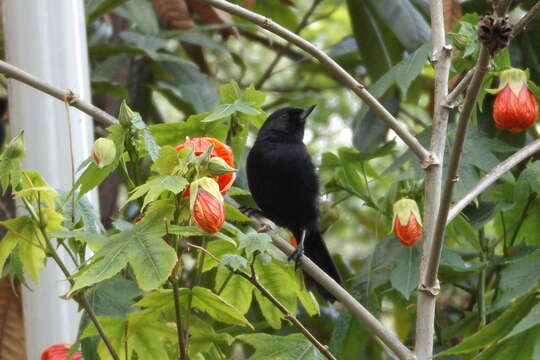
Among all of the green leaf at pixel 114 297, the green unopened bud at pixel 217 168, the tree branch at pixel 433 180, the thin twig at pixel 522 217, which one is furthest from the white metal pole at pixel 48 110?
the thin twig at pixel 522 217

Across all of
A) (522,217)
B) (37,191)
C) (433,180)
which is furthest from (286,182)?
(37,191)

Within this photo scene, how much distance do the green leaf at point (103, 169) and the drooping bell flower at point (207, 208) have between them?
22 centimetres

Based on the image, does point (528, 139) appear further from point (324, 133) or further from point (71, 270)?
point (324, 133)

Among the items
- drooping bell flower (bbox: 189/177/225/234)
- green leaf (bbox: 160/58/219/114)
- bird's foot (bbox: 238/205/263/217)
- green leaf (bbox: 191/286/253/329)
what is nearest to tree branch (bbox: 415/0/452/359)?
green leaf (bbox: 191/286/253/329)

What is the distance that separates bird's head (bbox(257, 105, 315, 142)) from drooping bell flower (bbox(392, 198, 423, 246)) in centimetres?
143

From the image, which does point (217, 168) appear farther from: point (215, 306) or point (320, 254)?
point (320, 254)

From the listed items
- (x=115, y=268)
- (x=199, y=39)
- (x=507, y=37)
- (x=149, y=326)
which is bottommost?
(x=149, y=326)

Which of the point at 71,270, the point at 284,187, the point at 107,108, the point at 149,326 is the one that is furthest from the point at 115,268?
the point at 107,108

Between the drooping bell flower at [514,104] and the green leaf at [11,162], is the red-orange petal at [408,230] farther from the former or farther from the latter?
the green leaf at [11,162]

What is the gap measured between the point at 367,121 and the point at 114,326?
70.9 inches

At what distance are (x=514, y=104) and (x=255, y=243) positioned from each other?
750 mm

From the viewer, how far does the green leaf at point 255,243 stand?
1.65 metres

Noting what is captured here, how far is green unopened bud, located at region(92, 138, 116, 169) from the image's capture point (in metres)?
1.74

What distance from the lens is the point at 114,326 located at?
1830 mm
